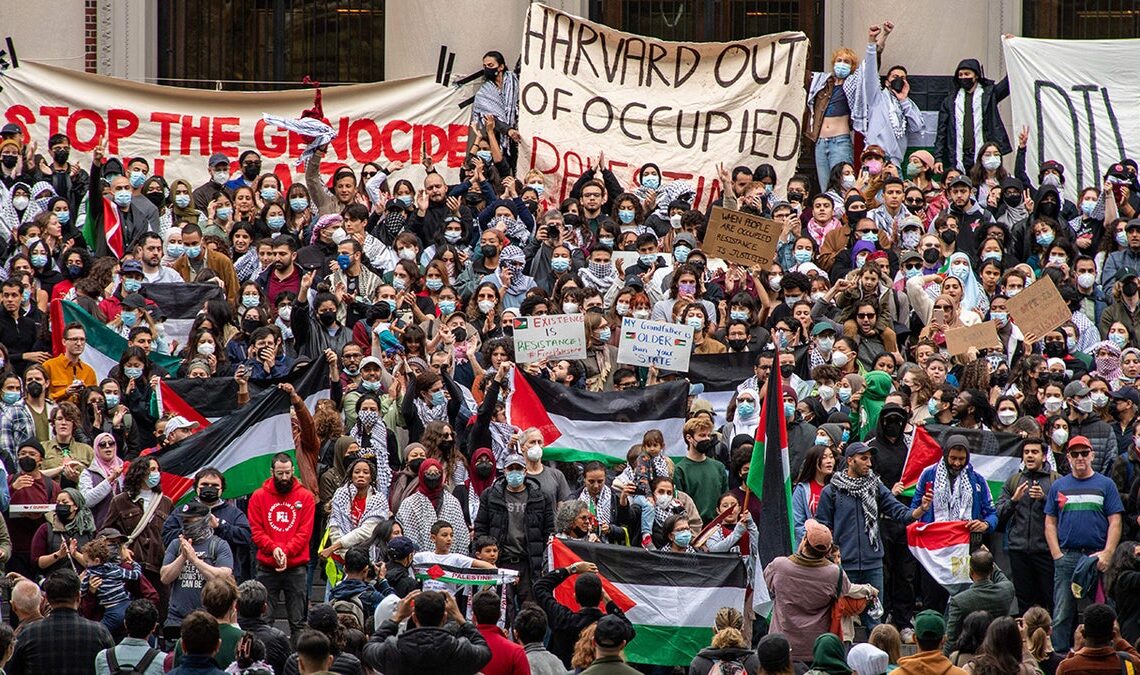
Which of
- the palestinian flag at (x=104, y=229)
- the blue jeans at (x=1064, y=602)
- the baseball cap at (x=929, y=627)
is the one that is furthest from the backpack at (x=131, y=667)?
the palestinian flag at (x=104, y=229)

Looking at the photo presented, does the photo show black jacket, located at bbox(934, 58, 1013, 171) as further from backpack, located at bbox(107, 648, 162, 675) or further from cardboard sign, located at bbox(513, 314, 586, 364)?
backpack, located at bbox(107, 648, 162, 675)

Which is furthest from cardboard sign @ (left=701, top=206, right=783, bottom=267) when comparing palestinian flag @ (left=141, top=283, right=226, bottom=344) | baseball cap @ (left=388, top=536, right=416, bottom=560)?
baseball cap @ (left=388, top=536, right=416, bottom=560)

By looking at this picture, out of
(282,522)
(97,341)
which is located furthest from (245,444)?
(97,341)

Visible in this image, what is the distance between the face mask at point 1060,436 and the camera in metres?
17.5

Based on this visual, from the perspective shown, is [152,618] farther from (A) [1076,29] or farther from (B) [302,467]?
(A) [1076,29]

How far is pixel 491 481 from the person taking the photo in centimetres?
1727

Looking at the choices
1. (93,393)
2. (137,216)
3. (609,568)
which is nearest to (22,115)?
(137,216)

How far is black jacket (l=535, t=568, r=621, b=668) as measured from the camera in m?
13.5

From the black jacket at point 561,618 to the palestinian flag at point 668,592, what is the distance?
1618 millimetres

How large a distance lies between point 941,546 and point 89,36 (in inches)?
572

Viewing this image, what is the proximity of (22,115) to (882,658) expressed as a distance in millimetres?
15208

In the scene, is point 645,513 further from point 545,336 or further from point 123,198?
point 123,198

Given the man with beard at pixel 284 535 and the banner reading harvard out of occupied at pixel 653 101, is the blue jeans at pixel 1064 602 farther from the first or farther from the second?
the banner reading harvard out of occupied at pixel 653 101

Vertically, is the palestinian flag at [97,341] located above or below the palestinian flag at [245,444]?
above
